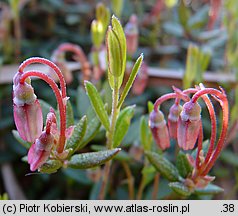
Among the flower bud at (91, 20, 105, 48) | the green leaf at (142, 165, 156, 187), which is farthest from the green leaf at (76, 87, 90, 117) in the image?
the green leaf at (142, 165, 156, 187)

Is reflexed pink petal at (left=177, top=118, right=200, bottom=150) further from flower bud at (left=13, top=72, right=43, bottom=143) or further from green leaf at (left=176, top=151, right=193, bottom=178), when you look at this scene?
flower bud at (left=13, top=72, right=43, bottom=143)

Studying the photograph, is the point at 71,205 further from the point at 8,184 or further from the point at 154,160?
the point at 8,184

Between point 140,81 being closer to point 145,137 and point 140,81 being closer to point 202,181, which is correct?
point 145,137

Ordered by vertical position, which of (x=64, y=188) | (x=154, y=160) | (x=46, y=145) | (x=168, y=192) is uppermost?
(x=46, y=145)

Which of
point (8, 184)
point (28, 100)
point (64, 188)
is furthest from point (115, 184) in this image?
point (28, 100)

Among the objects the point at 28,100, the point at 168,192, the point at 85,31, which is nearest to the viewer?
the point at 28,100

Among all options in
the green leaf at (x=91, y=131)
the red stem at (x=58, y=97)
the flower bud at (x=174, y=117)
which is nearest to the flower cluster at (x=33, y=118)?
the red stem at (x=58, y=97)
